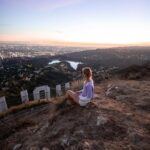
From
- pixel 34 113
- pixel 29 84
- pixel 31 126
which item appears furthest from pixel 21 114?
pixel 29 84

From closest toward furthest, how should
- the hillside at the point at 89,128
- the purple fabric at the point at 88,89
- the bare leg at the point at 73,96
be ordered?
the hillside at the point at 89,128 < the purple fabric at the point at 88,89 < the bare leg at the point at 73,96

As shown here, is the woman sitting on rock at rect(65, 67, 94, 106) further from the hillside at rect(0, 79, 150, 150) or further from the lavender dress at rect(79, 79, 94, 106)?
the hillside at rect(0, 79, 150, 150)

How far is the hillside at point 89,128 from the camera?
4996mm

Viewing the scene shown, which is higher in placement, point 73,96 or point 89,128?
point 73,96

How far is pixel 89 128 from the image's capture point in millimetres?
5551

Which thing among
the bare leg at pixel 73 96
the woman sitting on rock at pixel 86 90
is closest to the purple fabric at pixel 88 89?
the woman sitting on rock at pixel 86 90

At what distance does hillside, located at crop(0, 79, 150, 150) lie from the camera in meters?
5.00

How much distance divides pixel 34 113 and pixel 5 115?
53.0 inches

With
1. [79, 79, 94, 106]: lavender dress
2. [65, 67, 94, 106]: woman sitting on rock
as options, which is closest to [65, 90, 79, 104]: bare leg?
[65, 67, 94, 106]: woman sitting on rock

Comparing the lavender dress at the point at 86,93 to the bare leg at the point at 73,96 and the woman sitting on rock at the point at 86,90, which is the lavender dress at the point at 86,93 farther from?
the bare leg at the point at 73,96

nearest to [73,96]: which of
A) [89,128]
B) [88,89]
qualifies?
[88,89]

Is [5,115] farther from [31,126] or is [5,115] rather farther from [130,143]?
[130,143]

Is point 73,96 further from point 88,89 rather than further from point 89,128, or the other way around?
point 89,128

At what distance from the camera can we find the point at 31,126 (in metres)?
7.18
